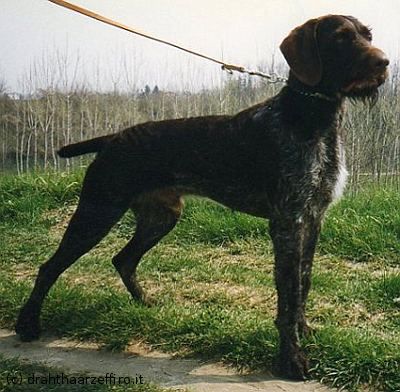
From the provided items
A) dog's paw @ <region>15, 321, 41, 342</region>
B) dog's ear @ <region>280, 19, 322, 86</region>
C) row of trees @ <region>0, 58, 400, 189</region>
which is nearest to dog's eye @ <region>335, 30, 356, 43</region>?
dog's ear @ <region>280, 19, 322, 86</region>

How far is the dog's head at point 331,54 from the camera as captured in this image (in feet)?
12.4

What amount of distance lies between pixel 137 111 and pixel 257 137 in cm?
951

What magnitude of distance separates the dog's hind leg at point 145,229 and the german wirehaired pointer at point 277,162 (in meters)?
0.24

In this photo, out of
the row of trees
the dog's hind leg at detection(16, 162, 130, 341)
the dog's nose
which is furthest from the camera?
the row of trees

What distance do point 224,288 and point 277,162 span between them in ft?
5.89

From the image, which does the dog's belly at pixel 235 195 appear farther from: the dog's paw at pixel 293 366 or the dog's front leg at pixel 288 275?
the dog's paw at pixel 293 366

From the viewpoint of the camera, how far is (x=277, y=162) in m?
3.95

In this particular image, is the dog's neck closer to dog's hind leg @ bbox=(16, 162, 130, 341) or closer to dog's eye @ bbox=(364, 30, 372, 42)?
dog's eye @ bbox=(364, 30, 372, 42)

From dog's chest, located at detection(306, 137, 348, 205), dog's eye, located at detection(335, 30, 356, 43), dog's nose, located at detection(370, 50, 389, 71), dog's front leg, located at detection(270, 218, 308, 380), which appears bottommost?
dog's front leg, located at detection(270, 218, 308, 380)

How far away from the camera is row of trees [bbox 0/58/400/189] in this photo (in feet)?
41.1

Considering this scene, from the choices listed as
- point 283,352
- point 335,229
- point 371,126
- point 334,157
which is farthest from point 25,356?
point 371,126

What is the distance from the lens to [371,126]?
43.4 feet

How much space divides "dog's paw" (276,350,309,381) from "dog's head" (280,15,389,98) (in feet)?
5.24

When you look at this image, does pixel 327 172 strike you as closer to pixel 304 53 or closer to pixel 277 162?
pixel 277 162
